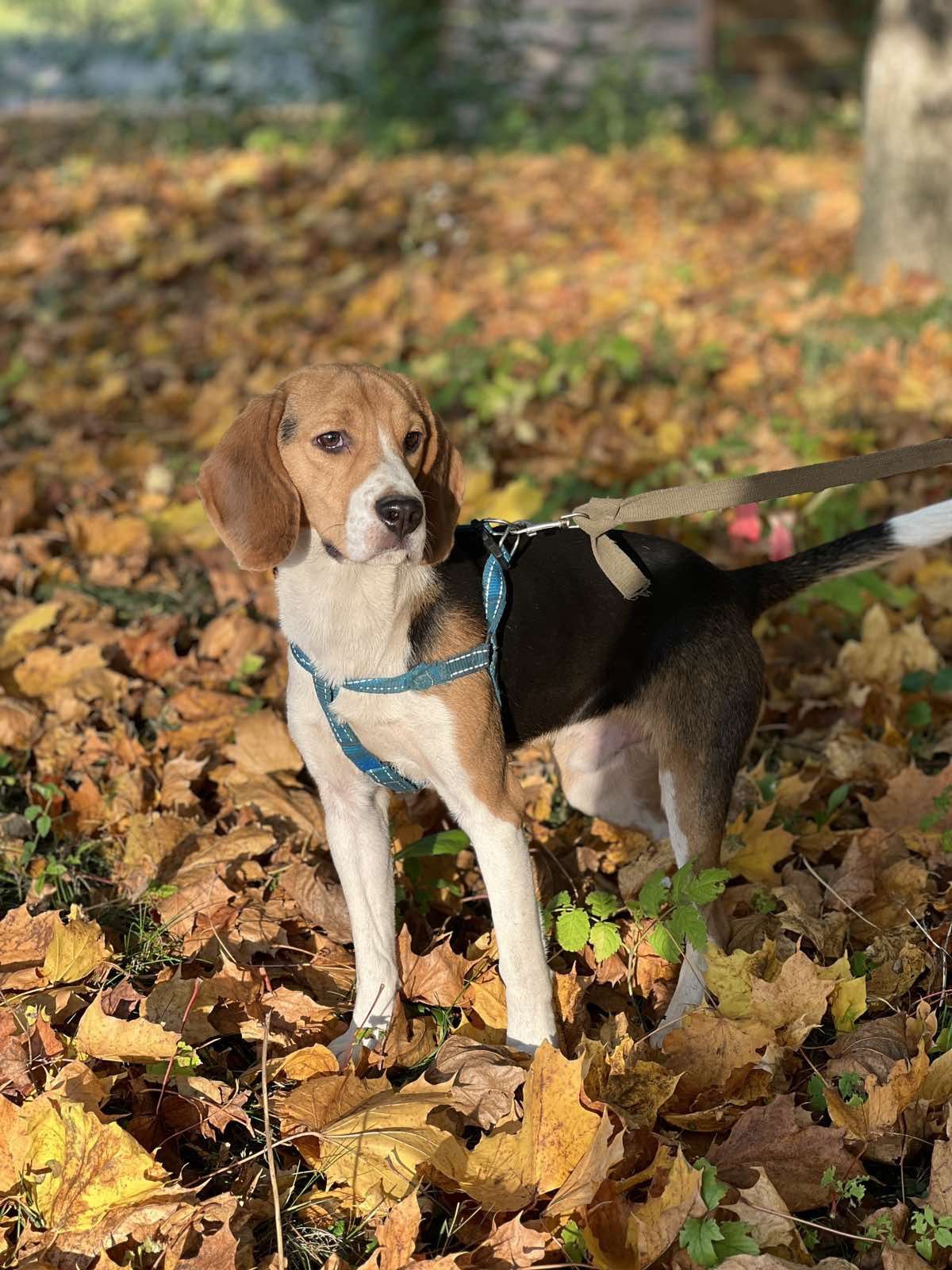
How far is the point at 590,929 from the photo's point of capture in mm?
3094

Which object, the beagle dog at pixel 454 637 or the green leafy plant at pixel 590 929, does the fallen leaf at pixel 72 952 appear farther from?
the green leafy plant at pixel 590 929

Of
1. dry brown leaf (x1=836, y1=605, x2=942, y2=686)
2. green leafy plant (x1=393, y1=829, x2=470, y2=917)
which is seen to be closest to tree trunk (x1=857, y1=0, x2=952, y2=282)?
dry brown leaf (x1=836, y1=605, x2=942, y2=686)

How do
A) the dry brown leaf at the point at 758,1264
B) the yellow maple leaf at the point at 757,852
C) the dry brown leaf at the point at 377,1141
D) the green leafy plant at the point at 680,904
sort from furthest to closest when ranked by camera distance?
the yellow maple leaf at the point at 757,852 → the green leafy plant at the point at 680,904 → the dry brown leaf at the point at 377,1141 → the dry brown leaf at the point at 758,1264

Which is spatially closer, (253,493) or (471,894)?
(253,493)

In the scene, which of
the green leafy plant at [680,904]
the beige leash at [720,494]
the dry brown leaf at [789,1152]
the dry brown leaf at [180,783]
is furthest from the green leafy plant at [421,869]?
the dry brown leaf at [789,1152]

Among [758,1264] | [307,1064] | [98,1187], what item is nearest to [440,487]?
[307,1064]

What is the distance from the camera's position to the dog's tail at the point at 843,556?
10.7 ft

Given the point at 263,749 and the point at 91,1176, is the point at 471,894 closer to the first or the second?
the point at 263,749

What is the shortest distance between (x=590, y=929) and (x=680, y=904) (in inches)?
10.7

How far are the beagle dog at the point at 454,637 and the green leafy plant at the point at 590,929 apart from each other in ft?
0.36

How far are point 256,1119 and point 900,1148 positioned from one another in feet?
4.53

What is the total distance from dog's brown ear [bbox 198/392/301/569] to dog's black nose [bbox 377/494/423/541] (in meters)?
0.27

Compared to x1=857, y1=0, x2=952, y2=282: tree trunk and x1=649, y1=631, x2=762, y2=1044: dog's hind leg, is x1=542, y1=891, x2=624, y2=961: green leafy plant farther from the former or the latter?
x1=857, y1=0, x2=952, y2=282: tree trunk

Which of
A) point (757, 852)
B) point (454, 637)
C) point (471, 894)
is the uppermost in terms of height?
point (454, 637)
